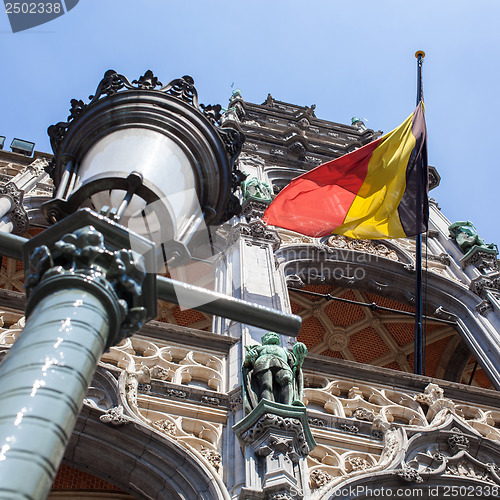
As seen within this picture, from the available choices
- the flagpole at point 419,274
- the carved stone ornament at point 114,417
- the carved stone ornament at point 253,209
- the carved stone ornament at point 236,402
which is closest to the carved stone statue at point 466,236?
the flagpole at point 419,274

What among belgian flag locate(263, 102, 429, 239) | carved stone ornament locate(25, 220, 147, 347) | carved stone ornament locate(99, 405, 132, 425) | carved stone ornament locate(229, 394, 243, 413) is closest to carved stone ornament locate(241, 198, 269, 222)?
belgian flag locate(263, 102, 429, 239)

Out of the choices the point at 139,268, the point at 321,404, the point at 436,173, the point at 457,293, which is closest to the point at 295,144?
the point at 436,173

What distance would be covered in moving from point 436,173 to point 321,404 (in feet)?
45.0

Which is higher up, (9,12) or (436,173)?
(436,173)

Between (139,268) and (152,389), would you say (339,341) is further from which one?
(139,268)

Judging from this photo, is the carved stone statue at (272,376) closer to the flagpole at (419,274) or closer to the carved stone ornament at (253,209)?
the flagpole at (419,274)

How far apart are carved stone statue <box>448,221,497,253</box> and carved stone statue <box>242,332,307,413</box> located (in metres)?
8.87

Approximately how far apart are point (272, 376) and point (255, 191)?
8209 millimetres

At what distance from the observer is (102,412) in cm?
655

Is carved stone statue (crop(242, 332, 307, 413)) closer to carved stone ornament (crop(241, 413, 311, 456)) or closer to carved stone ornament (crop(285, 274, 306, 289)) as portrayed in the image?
carved stone ornament (crop(241, 413, 311, 456))

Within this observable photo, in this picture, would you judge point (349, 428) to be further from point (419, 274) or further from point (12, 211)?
point (12, 211)

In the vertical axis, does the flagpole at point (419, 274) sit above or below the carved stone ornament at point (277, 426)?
above

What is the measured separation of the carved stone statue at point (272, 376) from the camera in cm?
641

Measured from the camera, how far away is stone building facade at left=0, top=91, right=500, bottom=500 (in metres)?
6.15
